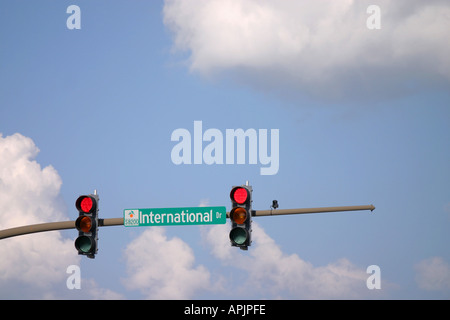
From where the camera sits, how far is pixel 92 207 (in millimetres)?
12477

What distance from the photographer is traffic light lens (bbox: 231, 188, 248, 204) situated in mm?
12266

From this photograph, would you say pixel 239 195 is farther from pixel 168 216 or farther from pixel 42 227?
pixel 42 227

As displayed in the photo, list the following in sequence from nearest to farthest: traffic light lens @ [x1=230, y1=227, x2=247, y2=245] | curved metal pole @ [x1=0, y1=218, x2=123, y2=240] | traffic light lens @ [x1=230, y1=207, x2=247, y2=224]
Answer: traffic light lens @ [x1=230, y1=227, x2=247, y2=245], traffic light lens @ [x1=230, y1=207, x2=247, y2=224], curved metal pole @ [x1=0, y1=218, x2=123, y2=240]

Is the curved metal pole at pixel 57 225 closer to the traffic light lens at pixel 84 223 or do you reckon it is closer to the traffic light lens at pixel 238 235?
the traffic light lens at pixel 84 223

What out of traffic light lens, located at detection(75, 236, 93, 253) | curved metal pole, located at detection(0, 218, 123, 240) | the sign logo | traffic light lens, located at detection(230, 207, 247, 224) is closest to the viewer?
traffic light lens, located at detection(230, 207, 247, 224)

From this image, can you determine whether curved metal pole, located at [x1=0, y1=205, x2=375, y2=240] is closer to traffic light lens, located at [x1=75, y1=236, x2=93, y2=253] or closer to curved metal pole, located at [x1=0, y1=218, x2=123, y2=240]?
curved metal pole, located at [x1=0, y1=218, x2=123, y2=240]

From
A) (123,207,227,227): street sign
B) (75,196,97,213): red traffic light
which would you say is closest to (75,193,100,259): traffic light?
(75,196,97,213): red traffic light

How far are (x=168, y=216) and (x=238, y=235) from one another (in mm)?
2361

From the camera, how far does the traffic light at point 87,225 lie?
12336 millimetres

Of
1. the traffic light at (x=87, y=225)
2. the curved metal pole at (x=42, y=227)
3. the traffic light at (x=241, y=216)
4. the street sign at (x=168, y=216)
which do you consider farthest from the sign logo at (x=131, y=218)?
the traffic light at (x=241, y=216)
